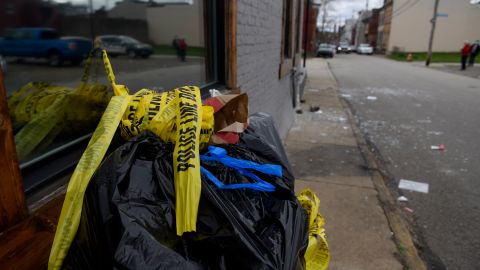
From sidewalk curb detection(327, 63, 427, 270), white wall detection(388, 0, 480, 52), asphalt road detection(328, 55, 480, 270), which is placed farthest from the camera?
white wall detection(388, 0, 480, 52)

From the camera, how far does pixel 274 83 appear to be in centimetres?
515

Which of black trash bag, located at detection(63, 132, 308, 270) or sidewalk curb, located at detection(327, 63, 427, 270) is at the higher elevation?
black trash bag, located at detection(63, 132, 308, 270)

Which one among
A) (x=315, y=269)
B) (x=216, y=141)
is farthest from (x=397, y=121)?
(x=216, y=141)

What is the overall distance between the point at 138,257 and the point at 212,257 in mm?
242

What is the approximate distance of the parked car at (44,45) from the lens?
4.45 feet

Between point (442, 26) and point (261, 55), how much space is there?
44845 mm

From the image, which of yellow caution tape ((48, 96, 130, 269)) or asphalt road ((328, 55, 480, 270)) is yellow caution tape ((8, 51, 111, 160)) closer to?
yellow caution tape ((48, 96, 130, 269))

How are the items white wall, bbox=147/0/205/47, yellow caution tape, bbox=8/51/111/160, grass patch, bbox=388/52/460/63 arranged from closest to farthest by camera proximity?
yellow caution tape, bbox=8/51/111/160 < white wall, bbox=147/0/205/47 < grass patch, bbox=388/52/460/63

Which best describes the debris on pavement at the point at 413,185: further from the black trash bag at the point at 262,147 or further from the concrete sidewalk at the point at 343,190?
the black trash bag at the point at 262,147

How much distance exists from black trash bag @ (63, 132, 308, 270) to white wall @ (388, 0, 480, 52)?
1852 inches

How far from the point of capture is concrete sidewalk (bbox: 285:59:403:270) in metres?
2.65

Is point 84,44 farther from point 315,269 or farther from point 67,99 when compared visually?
point 315,269

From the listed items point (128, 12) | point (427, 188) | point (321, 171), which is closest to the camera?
point (128, 12)

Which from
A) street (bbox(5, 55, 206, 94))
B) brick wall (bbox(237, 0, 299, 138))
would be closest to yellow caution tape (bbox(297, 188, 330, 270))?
street (bbox(5, 55, 206, 94))
